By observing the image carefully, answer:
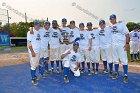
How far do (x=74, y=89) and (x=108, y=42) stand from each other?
8.84 feet

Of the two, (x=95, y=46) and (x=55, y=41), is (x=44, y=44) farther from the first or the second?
(x=95, y=46)

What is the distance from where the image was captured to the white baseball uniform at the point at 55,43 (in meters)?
9.48

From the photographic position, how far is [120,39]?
800 centimetres

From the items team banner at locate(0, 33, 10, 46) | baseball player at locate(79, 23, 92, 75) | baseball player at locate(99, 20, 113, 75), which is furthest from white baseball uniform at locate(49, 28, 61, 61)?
team banner at locate(0, 33, 10, 46)

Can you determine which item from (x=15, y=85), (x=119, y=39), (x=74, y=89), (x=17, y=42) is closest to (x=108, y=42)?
(x=119, y=39)

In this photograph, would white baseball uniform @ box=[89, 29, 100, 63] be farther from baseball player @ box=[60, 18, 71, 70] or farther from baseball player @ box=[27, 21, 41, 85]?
baseball player @ box=[27, 21, 41, 85]

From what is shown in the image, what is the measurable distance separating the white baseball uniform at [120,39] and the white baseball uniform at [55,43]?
2.40 m

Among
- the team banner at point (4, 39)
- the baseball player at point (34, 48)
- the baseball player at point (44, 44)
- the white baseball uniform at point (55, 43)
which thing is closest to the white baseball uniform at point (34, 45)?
the baseball player at point (34, 48)

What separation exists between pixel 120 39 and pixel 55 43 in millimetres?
2759

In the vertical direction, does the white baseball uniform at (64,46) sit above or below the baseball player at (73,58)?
above

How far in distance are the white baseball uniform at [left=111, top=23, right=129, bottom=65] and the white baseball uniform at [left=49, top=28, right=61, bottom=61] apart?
7.89 feet

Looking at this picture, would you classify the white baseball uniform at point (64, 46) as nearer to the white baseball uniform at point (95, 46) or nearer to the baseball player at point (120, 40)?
the white baseball uniform at point (95, 46)

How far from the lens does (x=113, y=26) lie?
26.6 ft

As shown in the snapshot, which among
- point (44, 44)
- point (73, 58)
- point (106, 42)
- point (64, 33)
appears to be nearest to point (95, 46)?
point (106, 42)
